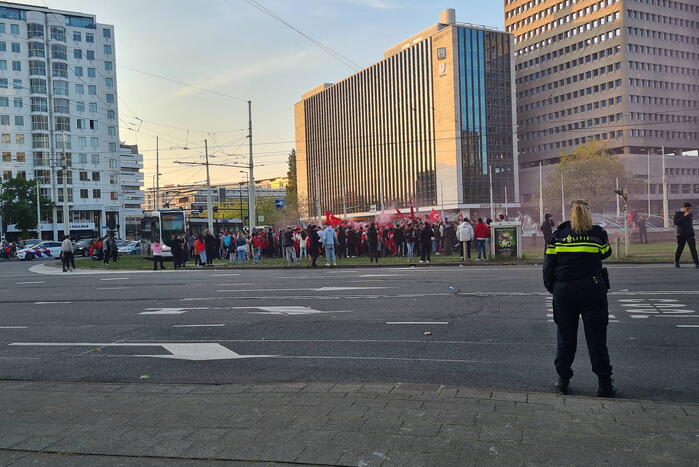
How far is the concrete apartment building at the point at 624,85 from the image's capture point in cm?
9719

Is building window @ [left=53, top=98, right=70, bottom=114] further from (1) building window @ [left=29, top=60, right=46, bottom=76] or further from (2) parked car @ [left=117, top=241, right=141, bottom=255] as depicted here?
(2) parked car @ [left=117, top=241, right=141, bottom=255]

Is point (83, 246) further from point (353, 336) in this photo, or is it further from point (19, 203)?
point (353, 336)

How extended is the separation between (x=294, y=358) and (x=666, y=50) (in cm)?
10895

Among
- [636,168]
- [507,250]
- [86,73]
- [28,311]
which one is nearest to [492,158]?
[636,168]

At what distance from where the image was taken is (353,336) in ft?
31.6

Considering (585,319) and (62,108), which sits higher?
(62,108)

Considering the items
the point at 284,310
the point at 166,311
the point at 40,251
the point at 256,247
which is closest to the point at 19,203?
the point at 40,251

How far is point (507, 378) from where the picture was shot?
688 cm

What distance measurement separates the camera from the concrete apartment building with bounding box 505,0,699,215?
9719 centimetres

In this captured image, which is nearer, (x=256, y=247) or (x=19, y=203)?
(x=256, y=247)

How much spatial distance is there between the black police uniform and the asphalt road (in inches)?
17.9

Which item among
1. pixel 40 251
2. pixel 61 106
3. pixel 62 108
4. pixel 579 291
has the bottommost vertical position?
pixel 40 251

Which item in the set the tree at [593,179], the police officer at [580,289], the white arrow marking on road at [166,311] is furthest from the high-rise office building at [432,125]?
the police officer at [580,289]

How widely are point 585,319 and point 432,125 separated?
105987 millimetres
